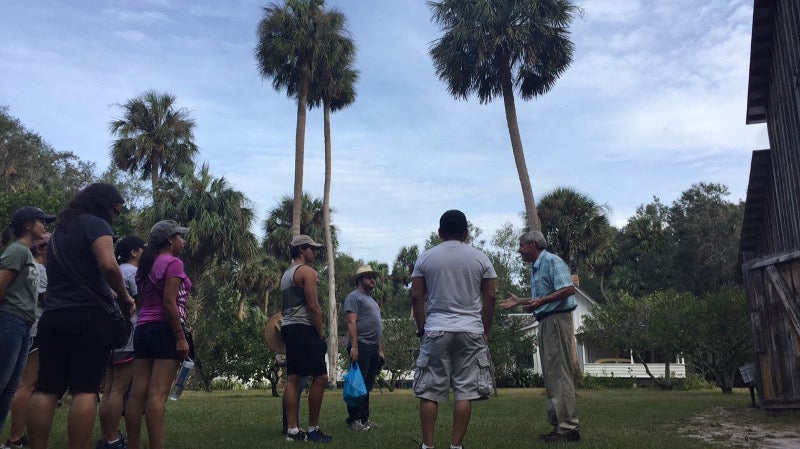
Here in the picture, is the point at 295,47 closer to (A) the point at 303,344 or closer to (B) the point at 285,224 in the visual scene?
(B) the point at 285,224

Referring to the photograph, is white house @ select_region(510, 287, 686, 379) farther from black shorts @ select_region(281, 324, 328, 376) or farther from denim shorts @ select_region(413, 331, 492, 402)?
denim shorts @ select_region(413, 331, 492, 402)

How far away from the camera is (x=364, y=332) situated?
799cm

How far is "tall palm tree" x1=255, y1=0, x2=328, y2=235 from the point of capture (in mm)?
26469

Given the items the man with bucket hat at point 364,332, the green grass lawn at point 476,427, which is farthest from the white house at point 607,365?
the man with bucket hat at point 364,332

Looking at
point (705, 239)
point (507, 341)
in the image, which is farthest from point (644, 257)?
point (507, 341)

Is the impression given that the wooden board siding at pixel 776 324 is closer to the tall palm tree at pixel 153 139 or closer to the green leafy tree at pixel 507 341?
the green leafy tree at pixel 507 341

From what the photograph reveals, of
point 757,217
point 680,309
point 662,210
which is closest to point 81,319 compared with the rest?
point 757,217

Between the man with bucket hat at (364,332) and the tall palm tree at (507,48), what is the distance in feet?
43.2

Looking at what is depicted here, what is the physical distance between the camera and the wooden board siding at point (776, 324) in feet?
28.1

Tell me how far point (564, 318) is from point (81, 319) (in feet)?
13.9

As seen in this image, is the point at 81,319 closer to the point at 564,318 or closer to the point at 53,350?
the point at 53,350

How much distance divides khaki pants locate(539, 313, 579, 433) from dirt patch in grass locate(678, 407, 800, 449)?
4.19ft

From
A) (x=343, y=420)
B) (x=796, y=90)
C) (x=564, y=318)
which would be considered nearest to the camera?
(x=564, y=318)

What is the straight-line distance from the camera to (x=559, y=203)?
31.8 meters
